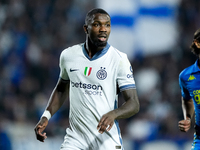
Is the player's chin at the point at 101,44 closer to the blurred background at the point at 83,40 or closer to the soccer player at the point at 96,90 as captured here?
the soccer player at the point at 96,90

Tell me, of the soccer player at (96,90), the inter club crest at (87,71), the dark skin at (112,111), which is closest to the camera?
the dark skin at (112,111)

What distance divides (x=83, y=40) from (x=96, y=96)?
5.81 metres

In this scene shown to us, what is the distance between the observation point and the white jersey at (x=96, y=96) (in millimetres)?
4316

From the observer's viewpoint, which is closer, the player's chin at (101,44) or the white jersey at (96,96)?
the white jersey at (96,96)

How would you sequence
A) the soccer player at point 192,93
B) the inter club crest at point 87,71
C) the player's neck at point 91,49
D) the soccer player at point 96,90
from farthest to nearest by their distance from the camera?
the soccer player at point 192,93, the player's neck at point 91,49, the inter club crest at point 87,71, the soccer player at point 96,90

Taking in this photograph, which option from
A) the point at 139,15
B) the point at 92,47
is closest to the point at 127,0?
the point at 139,15

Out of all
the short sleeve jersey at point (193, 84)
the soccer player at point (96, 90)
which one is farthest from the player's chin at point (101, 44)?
the short sleeve jersey at point (193, 84)

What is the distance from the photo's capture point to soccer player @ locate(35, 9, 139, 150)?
4309mm

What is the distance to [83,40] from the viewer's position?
10039 mm

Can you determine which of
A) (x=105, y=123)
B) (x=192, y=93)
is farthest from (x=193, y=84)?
(x=105, y=123)

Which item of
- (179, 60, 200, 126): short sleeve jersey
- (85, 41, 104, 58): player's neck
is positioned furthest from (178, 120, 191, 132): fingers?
(85, 41, 104, 58): player's neck

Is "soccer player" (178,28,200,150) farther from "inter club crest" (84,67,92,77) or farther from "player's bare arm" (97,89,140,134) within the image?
"inter club crest" (84,67,92,77)

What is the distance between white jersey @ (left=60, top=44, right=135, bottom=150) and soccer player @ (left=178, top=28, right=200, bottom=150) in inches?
37.1

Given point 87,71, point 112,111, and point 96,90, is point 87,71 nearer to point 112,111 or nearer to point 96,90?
point 96,90
